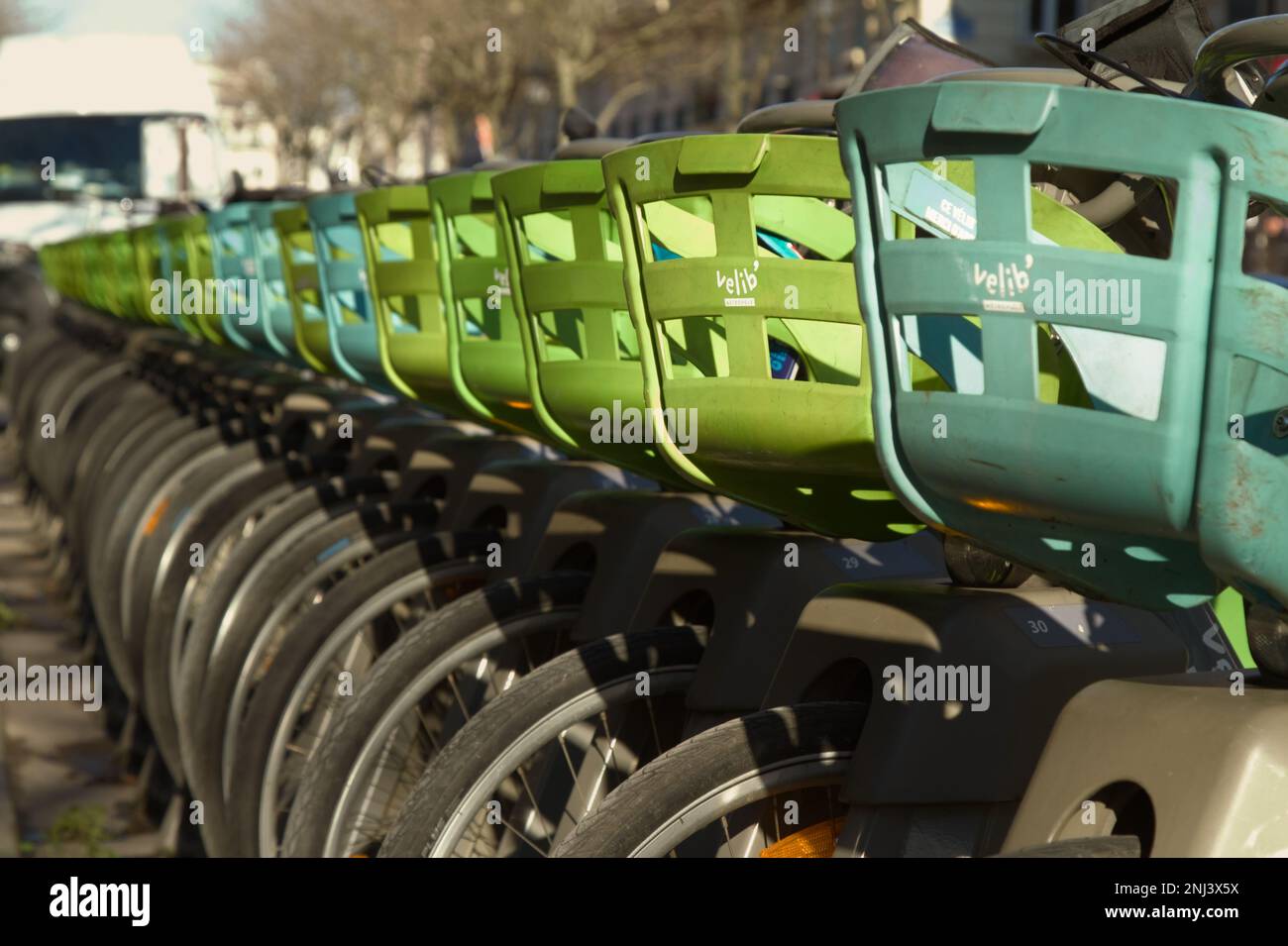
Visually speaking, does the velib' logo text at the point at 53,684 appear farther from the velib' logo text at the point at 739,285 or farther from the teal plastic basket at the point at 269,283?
the velib' logo text at the point at 739,285

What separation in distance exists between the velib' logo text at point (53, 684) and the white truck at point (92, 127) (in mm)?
11797

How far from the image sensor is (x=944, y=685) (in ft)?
7.87

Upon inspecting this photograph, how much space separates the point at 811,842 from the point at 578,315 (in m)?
0.96

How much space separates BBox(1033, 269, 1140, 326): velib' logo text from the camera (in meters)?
1.75

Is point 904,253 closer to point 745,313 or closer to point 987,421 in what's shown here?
point 987,421

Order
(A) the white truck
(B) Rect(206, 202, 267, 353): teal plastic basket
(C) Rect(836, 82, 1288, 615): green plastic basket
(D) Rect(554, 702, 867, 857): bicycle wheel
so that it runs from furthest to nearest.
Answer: (A) the white truck
(B) Rect(206, 202, 267, 353): teal plastic basket
(D) Rect(554, 702, 867, 857): bicycle wheel
(C) Rect(836, 82, 1288, 615): green plastic basket

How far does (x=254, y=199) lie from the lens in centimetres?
704

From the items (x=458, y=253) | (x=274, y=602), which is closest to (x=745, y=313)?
(x=458, y=253)

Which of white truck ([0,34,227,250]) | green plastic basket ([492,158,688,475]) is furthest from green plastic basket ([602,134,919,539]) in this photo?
white truck ([0,34,227,250])

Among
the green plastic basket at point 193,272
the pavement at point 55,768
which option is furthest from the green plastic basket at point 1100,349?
the green plastic basket at point 193,272

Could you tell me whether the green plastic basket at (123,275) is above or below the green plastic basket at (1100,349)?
below

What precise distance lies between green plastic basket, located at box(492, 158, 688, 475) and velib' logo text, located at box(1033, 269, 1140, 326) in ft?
3.54

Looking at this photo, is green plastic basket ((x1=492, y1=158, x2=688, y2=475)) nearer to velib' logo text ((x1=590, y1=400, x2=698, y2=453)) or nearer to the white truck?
velib' logo text ((x1=590, y1=400, x2=698, y2=453))
